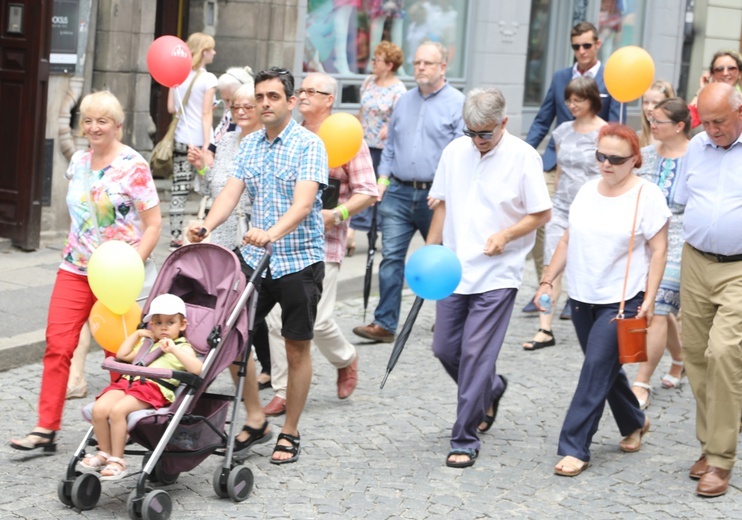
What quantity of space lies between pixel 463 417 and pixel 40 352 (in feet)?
9.93

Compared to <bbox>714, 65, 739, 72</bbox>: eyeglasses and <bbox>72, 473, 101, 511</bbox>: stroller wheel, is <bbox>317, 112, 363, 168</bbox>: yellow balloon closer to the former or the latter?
<bbox>72, 473, 101, 511</bbox>: stroller wheel

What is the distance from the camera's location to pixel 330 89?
7.74m

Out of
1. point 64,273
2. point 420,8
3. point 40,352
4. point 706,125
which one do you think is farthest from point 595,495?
point 420,8

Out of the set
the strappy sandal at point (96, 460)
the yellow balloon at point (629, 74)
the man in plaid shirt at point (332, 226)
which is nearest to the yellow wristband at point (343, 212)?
the man in plaid shirt at point (332, 226)

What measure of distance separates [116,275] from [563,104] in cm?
546

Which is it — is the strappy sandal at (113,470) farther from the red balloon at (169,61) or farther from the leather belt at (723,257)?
the red balloon at (169,61)

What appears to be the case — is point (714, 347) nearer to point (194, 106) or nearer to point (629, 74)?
point (629, 74)

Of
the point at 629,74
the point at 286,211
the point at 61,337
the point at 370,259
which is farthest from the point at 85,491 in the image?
the point at 629,74

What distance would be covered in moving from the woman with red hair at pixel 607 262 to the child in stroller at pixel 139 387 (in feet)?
5.88

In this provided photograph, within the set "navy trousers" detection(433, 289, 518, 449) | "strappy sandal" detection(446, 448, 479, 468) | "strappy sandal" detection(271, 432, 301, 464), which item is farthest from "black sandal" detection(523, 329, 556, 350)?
"strappy sandal" detection(271, 432, 301, 464)

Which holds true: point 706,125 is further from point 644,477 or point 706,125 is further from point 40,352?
point 40,352

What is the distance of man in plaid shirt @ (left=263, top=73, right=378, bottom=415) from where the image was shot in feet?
25.0

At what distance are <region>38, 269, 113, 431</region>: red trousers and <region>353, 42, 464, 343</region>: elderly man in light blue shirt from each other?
3.13 metres

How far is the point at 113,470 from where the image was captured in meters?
5.64
